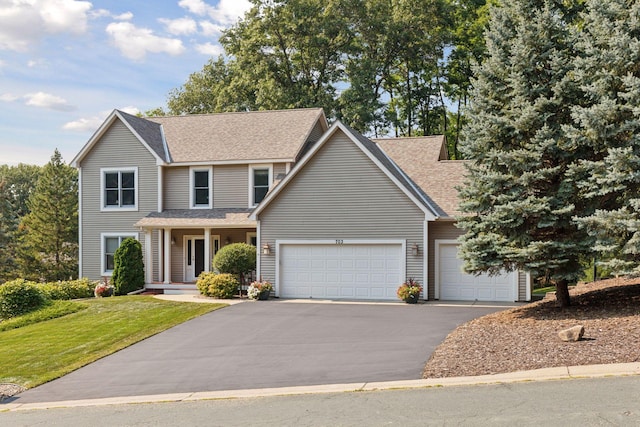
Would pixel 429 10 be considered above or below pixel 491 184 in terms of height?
above

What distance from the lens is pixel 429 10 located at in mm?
38750

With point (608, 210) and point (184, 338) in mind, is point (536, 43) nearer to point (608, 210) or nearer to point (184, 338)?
point (608, 210)

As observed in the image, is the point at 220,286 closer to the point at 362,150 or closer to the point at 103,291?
the point at 103,291

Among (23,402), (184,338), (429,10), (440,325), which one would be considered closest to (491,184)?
(440,325)

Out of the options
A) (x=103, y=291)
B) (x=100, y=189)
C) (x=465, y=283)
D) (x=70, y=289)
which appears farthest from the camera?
(x=100, y=189)

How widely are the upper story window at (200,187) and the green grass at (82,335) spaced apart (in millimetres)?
5955

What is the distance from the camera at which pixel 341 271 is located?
2223 centimetres

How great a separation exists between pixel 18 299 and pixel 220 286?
721 centimetres

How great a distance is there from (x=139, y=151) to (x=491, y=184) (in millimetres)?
17060

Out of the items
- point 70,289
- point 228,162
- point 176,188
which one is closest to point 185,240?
point 176,188

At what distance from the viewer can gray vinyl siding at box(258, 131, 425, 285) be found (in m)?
21.5

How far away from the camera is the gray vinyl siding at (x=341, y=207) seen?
21.5 m

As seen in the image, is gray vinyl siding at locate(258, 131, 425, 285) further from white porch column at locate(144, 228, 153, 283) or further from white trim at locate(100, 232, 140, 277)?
white trim at locate(100, 232, 140, 277)

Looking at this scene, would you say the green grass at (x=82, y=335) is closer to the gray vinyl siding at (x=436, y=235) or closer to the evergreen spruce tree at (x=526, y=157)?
the gray vinyl siding at (x=436, y=235)
